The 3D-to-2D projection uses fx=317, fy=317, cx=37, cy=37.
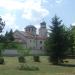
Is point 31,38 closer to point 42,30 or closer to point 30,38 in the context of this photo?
point 30,38

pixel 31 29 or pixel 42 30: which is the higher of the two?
pixel 31 29

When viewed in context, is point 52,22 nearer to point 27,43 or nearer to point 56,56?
point 56,56

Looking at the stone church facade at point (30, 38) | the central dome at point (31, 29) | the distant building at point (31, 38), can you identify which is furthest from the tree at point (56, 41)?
the central dome at point (31, 29)

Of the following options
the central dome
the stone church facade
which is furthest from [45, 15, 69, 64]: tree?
the central dome

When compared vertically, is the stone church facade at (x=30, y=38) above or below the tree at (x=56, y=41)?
above

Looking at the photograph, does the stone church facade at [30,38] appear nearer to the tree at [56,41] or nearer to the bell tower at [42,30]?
the bell tower at [42,30]

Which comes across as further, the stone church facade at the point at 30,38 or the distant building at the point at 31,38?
the distant building at the point at 31,38

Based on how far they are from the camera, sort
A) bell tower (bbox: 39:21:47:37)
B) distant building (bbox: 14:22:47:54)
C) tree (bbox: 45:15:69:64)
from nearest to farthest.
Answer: tree (bbox: 45:15:69:64) → distant building (bbox: 14:22:47:54) → bell tower (bbox: 39:21:47:37)

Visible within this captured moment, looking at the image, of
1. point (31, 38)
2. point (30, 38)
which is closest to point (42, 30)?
point (31, 38)

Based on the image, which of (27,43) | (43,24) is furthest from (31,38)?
(43,24)

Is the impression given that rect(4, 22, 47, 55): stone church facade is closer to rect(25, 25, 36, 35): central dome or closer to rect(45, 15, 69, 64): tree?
rect(25, 25, 36, 35): central dome

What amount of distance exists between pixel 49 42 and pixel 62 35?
2.38 metres

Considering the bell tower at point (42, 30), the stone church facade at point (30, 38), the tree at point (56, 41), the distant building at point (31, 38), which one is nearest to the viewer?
the tree at point (56, 41)

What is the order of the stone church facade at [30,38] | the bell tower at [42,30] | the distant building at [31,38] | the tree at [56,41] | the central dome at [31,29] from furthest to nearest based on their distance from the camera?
the bell tower at [42,30] → the central dome at [31,29] → the distant building at [31,38] → the stone church facade at [30,38] → the tree at [56,41]
